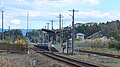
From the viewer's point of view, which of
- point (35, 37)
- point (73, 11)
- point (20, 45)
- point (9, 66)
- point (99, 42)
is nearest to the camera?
point (9, 66)

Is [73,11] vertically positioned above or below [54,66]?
above

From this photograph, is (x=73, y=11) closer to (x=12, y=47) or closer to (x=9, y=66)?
(x=12, y=47)

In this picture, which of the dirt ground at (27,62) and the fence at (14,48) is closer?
the dirt ground at (27,62)

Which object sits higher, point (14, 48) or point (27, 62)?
point (14, 48)

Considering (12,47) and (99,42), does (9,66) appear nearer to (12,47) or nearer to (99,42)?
(12,47)

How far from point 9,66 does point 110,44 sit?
57388 millimetres

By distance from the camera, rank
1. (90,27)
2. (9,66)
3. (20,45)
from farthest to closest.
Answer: (90,27), (20,45), (9,66)

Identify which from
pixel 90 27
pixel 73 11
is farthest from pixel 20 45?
pixel 90 27

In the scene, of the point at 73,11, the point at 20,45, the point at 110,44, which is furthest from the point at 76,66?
the point at 110,44

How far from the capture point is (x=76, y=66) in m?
26.6

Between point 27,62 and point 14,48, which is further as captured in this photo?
point 14,48

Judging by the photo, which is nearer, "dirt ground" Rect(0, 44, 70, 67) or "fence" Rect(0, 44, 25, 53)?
"dirt ground" Rect(0, 44, 70, 67)

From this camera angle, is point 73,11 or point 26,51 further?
point 73,11

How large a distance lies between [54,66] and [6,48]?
27.8 meters
